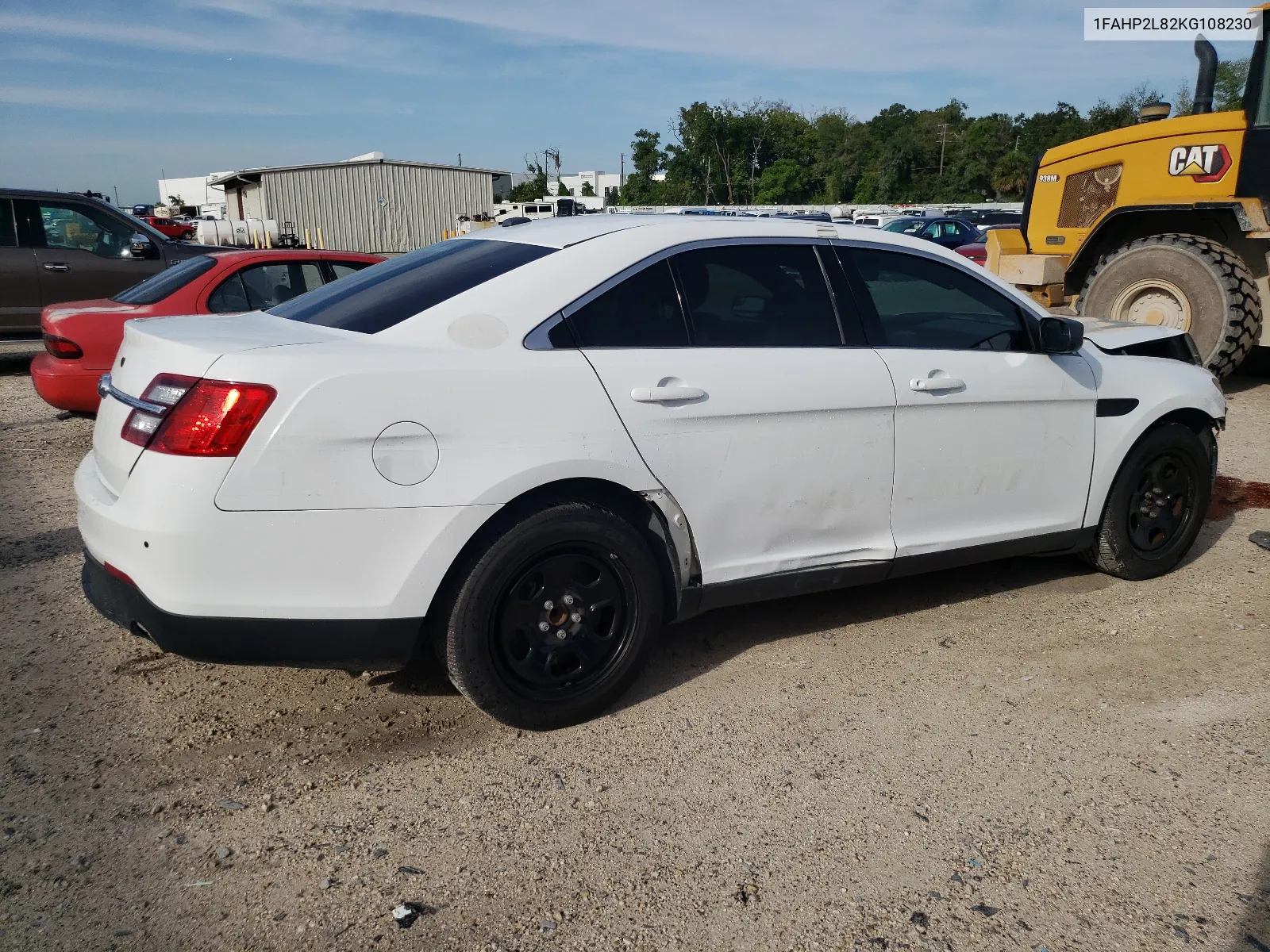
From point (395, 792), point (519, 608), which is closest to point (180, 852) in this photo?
point (395, 792)

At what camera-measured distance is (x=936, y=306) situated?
434 cm

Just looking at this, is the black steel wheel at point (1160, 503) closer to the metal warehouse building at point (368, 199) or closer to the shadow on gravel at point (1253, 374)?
the shadow on gravel at point (1253, 374)

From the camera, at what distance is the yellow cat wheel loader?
869 centimetres

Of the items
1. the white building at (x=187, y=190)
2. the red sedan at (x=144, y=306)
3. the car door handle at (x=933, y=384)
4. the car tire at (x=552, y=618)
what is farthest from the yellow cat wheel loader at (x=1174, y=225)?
the white building at (x=187, y=190)

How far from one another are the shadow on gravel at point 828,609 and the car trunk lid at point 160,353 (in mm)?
1729

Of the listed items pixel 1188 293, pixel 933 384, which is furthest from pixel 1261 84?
pixel 933 384

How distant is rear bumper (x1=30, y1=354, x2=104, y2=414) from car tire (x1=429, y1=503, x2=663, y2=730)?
5474 millimetres

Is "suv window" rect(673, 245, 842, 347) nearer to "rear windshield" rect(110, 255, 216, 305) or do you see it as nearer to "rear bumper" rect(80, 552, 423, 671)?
"rear bumper" rect(80, 552, 423, 671)

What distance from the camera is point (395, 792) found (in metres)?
3.02

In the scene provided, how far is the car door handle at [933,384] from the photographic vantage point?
12.8ft

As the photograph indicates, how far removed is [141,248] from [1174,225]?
10.3 m

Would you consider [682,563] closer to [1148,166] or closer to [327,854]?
[327,854]

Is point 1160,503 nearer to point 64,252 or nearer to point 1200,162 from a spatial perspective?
point 1200,162

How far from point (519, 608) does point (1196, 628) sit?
10.1 ft
